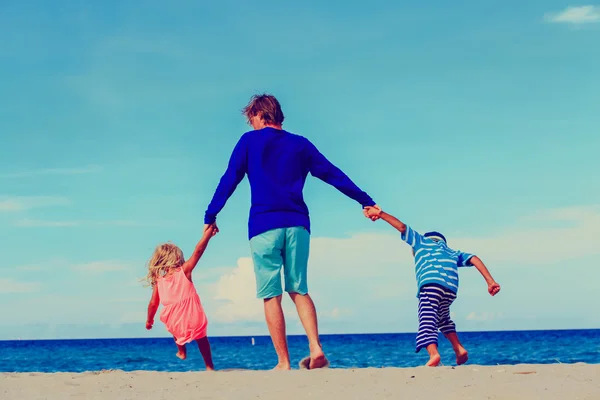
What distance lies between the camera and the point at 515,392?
471 centimetres

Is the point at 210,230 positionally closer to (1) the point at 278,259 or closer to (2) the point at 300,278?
(1) the point at 278,259

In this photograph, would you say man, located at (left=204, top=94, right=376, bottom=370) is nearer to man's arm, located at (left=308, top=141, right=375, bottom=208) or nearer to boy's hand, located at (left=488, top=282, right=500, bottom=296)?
man's arm, located at (left=308, top=141, right=375, bottom=208)

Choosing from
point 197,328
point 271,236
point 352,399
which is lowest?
point 352,399

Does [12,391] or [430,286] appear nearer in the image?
[12,391]

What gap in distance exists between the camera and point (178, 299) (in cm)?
696

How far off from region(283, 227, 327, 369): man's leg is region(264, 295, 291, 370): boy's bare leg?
0.53ft

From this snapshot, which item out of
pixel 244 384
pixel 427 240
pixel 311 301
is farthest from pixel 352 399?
pixel 427 240

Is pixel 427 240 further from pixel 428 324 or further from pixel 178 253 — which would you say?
pixel 178 253

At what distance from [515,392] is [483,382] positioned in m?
0.29

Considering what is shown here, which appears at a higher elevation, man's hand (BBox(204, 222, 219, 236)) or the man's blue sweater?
the man's blue sweater

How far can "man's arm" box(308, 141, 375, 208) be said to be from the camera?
20.9 feet

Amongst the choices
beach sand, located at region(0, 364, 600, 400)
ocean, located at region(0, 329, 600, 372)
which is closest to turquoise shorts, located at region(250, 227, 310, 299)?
beach sand, located at region(0, 364, 600, 400)

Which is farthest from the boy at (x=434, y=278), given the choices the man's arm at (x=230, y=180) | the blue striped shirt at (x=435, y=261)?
the man's arm at (x=230, y=180)

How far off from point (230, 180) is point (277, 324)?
137cm
